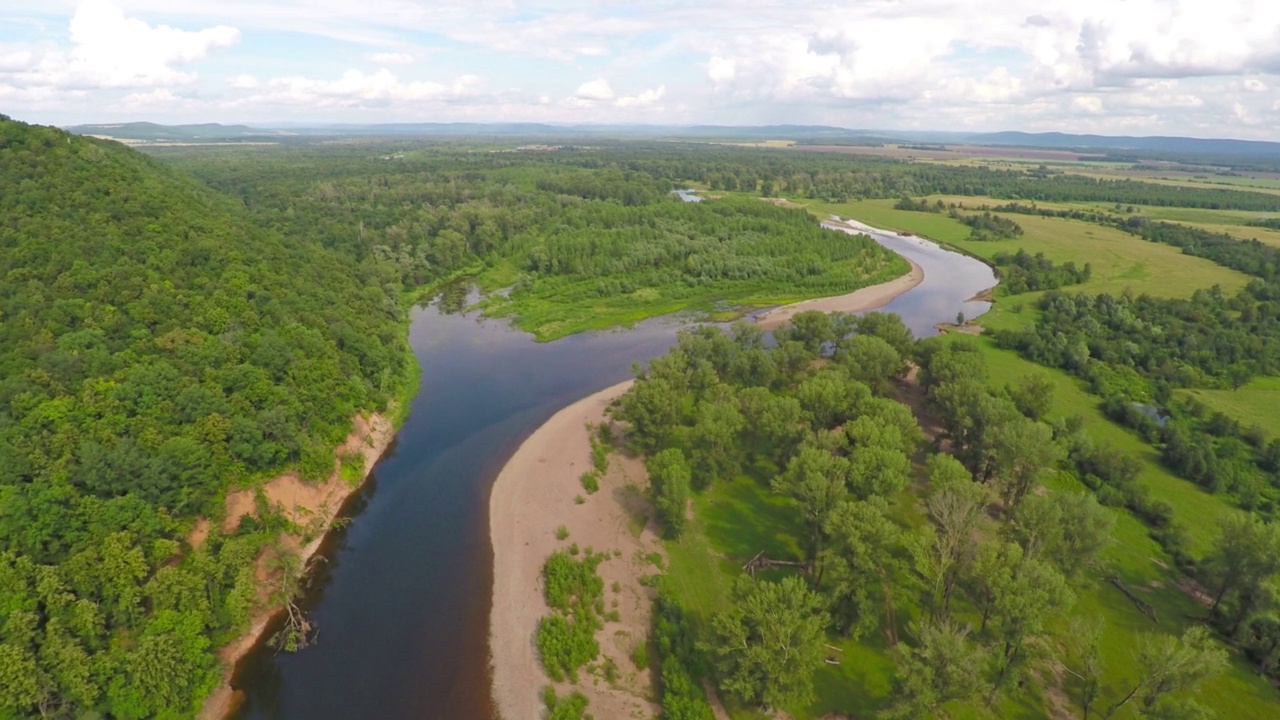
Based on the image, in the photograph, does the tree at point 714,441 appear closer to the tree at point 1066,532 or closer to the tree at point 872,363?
the tree at point 872,363

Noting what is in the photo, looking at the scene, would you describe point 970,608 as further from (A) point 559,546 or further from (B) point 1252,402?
(B) point 1252,402

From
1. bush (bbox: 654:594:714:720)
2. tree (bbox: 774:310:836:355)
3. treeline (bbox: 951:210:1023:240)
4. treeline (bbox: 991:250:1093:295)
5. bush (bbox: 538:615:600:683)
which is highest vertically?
treeline (bbox: 951:210:1023:240)

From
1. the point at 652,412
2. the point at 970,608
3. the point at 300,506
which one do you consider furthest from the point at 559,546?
the point at 970,608

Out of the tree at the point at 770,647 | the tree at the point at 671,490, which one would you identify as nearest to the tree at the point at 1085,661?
the tree at the point at 770,647

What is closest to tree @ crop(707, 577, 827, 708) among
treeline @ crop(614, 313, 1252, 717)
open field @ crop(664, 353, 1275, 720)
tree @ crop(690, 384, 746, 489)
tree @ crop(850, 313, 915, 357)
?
treeline @ crop(614, 313, 1252, 717)

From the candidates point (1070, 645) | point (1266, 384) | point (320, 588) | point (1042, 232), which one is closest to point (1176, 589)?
point (1070, 645)

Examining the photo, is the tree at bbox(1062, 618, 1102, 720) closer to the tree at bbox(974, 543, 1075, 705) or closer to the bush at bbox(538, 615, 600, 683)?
the tree at bbox(974, 543, 1075, 705)

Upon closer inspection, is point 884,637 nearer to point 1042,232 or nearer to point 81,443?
point 81,443
